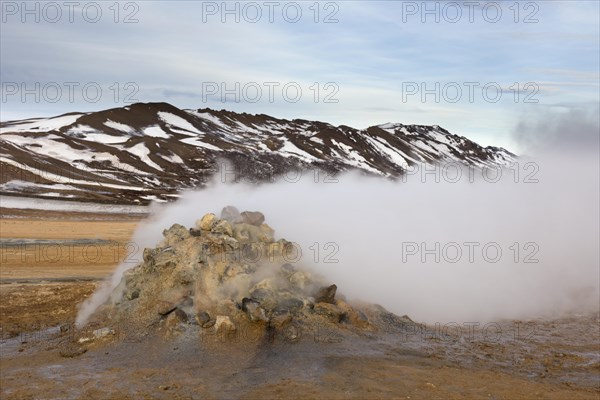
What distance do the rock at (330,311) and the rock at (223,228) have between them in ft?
8.25

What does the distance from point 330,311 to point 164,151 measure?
7155 centimetres

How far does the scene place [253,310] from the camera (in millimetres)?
9859

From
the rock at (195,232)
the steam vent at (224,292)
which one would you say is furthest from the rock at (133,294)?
the rock at (195,232)

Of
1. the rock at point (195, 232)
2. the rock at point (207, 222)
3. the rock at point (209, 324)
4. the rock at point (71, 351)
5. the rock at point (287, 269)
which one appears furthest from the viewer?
the rock at point (207, 222)

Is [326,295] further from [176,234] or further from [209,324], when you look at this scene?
[176,234]

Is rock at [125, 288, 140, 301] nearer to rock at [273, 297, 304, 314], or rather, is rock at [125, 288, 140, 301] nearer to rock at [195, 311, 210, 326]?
rock at [195, 311, 210, 326]

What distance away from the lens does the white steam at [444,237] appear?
12898 millimetres

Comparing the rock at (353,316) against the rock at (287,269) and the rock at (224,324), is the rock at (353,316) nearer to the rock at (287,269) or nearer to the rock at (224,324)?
the rock at (287,269)

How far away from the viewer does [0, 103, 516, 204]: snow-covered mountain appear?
2048 inches

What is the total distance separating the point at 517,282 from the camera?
47.4 feet

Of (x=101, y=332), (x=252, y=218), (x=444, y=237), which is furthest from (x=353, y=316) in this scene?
(x=444, y=237)

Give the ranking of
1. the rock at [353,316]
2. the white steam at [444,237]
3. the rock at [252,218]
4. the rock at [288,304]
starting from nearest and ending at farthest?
1. the rock at [288,304]
2. the rock at [353,316]
3. the rock at [252,218]
4. the white steam at [444,237]

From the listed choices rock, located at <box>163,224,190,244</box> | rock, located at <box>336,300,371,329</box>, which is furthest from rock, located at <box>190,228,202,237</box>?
rock, located at <box>336,300,371,329</box>

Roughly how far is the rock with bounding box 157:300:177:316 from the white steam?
1.87 metres
